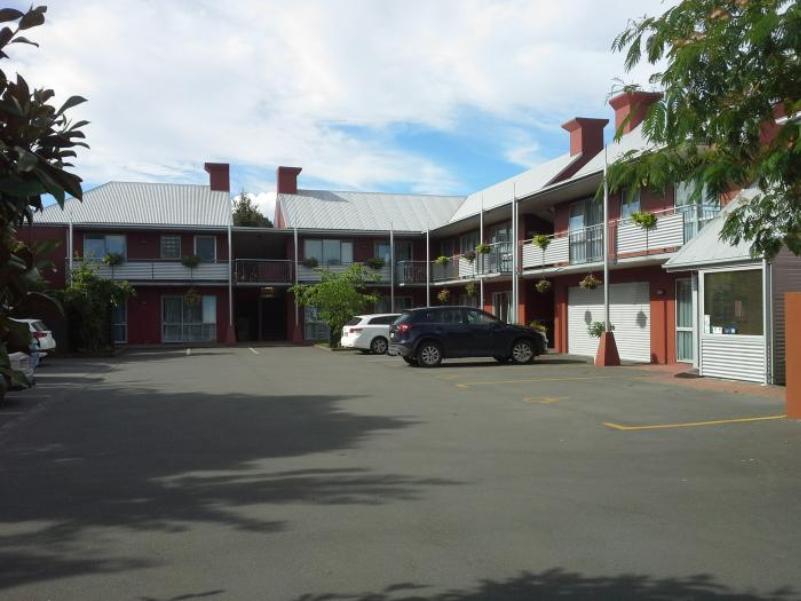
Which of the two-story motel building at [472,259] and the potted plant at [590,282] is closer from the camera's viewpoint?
the two-story motel building at [472,259]

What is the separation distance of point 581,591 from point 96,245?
3428cm

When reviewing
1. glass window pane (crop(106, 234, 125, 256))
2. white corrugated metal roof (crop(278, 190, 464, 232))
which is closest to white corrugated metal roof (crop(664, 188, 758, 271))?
white corrugated metal roof (crop(278, 190, 464, 232))

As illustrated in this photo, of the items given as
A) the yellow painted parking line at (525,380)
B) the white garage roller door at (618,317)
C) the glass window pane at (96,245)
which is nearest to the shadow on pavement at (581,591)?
the yellow painted parking line at (525,380)

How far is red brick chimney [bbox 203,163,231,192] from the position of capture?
4118 cm

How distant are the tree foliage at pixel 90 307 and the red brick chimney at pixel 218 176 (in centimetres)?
1259

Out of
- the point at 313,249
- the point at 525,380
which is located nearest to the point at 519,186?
the point at 313,249

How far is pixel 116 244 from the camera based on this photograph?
35.2 meters

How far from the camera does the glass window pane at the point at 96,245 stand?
3481cm

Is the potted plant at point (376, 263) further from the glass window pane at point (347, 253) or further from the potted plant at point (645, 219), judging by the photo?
the potted plant at point (645, 219)

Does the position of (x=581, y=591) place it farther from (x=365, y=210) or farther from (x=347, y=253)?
(x=365, y=210)

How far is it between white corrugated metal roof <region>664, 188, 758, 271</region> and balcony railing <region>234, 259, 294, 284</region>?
2280 cm

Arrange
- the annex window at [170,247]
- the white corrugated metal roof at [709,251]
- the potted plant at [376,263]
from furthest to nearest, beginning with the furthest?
1. the potted plant at [376,263]
2. the annex window at [170,247]
3. the white corrugated metal roof at [709,251]

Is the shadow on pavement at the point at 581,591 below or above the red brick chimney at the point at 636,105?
below

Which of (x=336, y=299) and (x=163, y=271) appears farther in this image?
(x=163, y=271)
